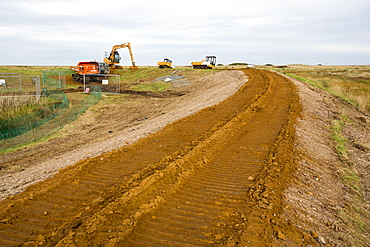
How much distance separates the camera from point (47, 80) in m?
31.5

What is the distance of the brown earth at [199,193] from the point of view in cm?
431

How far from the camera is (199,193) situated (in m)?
5.62

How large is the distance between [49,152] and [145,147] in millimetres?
4888

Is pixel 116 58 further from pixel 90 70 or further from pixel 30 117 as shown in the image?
pixel 30 117

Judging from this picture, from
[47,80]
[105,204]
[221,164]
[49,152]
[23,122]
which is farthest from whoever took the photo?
[47,80]

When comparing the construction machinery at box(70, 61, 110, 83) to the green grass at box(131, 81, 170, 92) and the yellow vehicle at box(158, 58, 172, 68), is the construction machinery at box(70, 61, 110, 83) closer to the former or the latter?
the green grass at box(131, 81, 170, 92)

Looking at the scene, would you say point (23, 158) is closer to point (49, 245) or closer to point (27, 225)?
point (27, 225)

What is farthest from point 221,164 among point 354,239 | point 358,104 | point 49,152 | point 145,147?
point 358,104

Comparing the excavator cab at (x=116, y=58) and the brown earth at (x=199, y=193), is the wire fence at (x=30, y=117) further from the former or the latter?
the excavator cab at (x=116, y=58)

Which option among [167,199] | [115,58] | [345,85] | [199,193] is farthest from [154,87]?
[167,199]

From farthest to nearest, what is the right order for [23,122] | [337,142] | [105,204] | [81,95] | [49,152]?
[81,95] < [23,122] < [49,152] < [337,142] < [105,204]

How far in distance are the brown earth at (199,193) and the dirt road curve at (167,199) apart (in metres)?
0.02

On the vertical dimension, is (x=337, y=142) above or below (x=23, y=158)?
above

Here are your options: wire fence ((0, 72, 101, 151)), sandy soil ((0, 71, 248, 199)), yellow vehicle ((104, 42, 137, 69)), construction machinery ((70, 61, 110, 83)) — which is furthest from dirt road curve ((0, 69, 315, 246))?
yellow vehicle ((104, 42, 137, 69))
